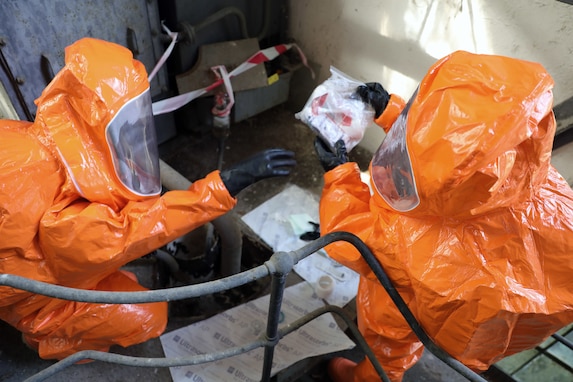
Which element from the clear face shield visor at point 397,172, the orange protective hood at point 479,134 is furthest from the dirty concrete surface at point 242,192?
the orange protective hood at point 479,134

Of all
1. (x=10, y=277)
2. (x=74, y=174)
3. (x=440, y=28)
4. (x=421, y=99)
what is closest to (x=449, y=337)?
(x=421, y=99)

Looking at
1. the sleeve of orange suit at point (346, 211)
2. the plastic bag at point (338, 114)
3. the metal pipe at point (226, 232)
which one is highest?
the plastic bag at point (338, 114)

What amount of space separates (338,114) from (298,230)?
2.82ft

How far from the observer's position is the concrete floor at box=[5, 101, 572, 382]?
145cm

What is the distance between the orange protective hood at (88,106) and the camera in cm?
99

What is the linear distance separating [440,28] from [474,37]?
0.57ft

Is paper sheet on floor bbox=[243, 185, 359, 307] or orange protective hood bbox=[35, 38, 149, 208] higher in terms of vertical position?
orange protective hood bbox=[35, 38, 149, 208]

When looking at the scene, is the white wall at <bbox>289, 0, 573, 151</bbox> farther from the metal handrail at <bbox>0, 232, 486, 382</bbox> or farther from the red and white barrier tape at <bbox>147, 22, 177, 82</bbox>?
the metal handrail at <bbox>0, 232, 486, 382</bbox>

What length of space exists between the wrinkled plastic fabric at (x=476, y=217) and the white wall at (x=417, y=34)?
813 millimetres

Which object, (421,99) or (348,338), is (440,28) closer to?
(421,99)

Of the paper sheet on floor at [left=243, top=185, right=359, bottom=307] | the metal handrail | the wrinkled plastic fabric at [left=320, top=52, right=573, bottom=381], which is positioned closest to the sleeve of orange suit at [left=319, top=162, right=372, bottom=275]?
the wrinkled plastic fabric at [left=320, top=52, right=573, bottom=381]

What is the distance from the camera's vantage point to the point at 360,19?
221 centimetres

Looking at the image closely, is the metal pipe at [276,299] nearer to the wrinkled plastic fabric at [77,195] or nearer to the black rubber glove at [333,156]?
the wrinkled plastic fabric at [77,195]

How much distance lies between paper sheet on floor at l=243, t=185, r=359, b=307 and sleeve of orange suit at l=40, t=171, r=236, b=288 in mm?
810
